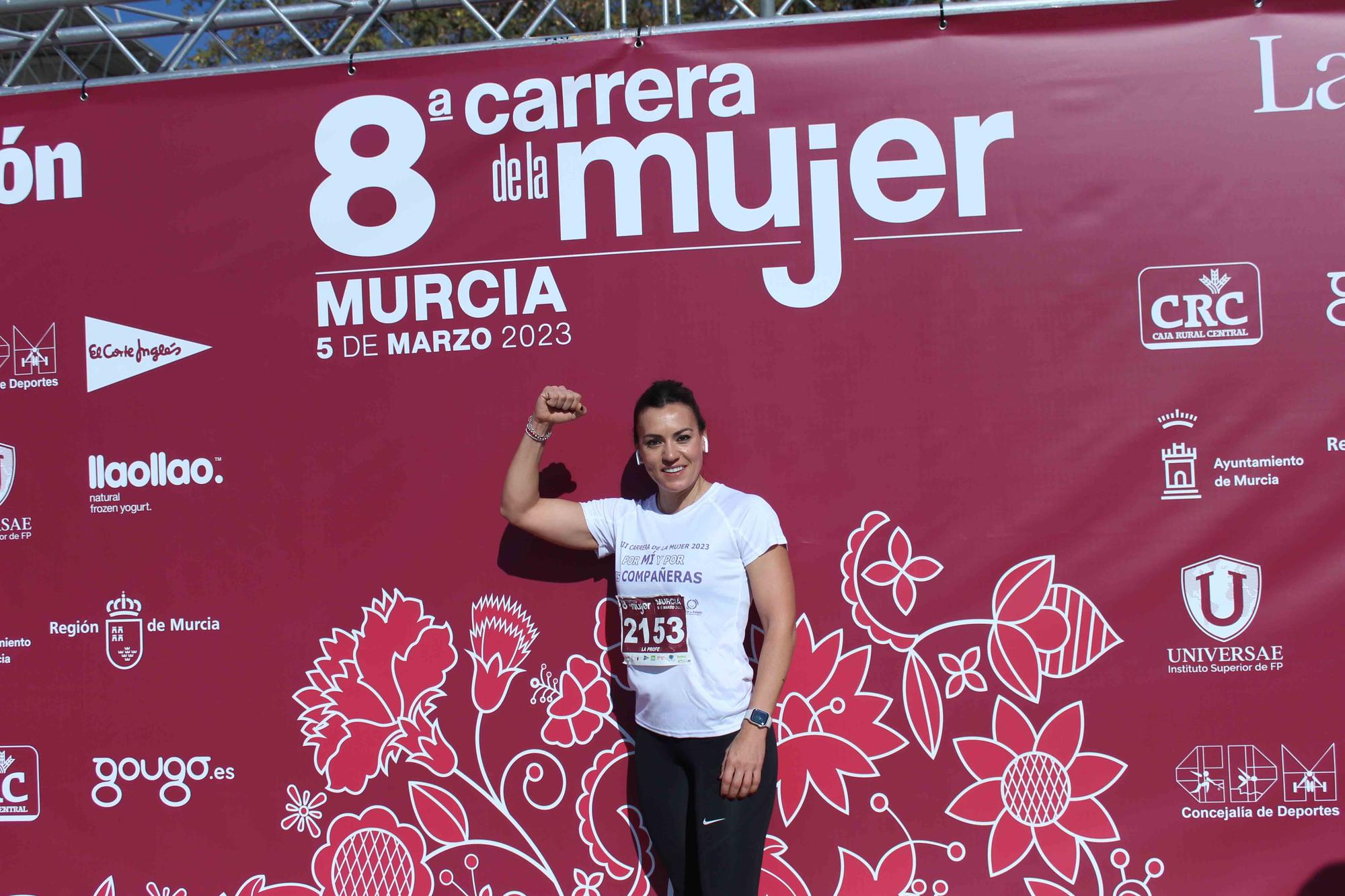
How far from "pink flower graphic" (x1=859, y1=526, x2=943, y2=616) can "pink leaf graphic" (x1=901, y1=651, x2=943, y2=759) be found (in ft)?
0.51

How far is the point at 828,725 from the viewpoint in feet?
9.25

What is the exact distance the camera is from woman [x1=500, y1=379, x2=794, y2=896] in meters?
2.38

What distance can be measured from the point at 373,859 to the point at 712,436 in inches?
62.0

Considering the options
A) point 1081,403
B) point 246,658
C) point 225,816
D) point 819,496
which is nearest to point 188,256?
point 246,658

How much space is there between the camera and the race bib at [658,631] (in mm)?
2473

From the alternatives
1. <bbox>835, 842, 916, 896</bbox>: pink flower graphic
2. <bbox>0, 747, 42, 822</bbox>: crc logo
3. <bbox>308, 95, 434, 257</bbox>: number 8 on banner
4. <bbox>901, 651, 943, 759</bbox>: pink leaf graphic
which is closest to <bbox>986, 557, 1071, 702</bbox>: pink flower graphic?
<bbox>901, 651, 943, 759</bbox>: pink leaf graphic

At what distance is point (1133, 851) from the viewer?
2744 mm

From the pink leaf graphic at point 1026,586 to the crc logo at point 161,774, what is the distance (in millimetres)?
2289

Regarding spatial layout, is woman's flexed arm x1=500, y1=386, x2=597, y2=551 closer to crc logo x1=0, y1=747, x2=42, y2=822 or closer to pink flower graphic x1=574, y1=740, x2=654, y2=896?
pink flower graphic x1=574, y1=740, x2=654, y2=896

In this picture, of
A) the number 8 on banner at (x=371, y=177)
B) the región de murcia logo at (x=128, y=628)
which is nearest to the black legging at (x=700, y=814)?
the región de murcia logo at (x=128, y=628)

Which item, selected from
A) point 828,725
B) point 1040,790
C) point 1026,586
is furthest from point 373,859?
point 1026,586

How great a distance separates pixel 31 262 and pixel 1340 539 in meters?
3.86

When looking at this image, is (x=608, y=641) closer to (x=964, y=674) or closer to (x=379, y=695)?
(x=379, y=695)

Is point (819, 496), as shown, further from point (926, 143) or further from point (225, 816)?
point (225, 816)
